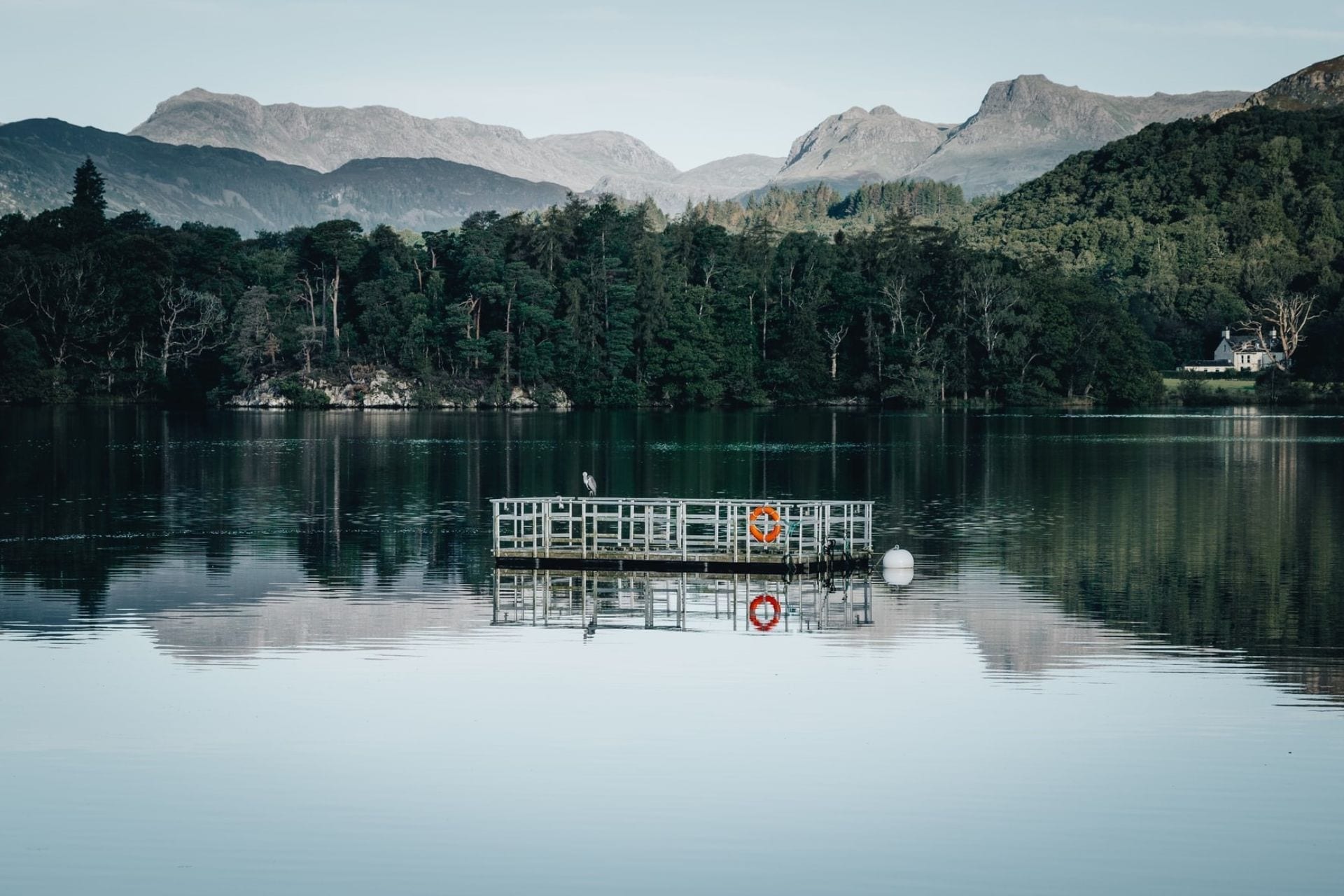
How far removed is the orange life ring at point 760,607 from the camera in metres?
30.7

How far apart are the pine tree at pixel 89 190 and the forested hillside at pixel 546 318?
6472mm

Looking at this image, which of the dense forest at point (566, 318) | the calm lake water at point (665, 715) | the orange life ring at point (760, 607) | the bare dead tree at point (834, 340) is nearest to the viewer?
the calm lake water at point (665, 715)

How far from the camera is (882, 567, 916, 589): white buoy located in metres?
36.7

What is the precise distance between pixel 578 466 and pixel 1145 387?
10028 centimetres

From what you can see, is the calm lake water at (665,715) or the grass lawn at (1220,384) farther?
the grass lawn at (1220,384)

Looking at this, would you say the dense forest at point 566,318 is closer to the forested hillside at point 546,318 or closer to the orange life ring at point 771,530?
the forested hillside at point 546,318

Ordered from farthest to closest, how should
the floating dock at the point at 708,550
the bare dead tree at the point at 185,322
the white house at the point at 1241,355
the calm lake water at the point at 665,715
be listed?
the white house at the point at 1241,355 < the bare dead tree at the point at 185,322 < the floating dock at the point at 708,550 < the calm lake water at the point at 665,715

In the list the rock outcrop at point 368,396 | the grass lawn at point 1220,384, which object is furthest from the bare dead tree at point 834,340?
the grass lawn at point 1220,384

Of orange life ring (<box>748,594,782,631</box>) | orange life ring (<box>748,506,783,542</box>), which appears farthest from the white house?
orange life ring (<box>748,594,782,631</box>)

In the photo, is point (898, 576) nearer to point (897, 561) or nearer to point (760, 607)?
point (897, 561)

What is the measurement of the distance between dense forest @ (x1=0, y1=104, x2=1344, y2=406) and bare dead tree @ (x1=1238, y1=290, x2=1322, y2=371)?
146 cm

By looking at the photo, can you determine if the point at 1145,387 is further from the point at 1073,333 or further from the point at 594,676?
the point at 594,676

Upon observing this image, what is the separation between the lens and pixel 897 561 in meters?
38.1

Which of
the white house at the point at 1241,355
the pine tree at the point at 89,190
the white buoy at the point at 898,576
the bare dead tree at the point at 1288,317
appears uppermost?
the pine tree at the point at 89,190
